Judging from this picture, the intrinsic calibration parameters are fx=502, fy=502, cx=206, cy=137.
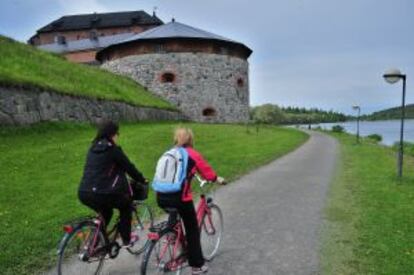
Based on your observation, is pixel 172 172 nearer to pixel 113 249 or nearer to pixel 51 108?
pixel 113 249

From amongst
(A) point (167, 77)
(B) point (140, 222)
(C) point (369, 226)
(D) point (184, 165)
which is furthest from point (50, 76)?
(D) point (184, 165)

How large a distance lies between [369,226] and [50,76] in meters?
20.7

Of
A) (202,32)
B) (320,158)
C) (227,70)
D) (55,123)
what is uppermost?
(202,32)

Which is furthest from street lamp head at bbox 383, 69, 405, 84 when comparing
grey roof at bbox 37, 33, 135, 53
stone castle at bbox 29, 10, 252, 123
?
grey roof at bbox 37, 33, 135, 53

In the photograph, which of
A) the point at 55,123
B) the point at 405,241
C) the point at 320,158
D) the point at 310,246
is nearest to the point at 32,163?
the point at 55,123

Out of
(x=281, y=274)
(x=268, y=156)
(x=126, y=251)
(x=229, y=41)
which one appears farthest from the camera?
(x=229, y=41)

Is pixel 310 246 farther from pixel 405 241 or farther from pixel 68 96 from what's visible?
pixel 68 96

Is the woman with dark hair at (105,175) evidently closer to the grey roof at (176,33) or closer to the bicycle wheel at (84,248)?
the bicycle wheel at (84,248)

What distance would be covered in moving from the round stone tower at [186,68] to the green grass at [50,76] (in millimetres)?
8514

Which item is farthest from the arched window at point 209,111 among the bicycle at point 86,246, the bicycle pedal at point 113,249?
the bicycle pedal at point 113,249

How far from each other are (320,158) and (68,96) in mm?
12186

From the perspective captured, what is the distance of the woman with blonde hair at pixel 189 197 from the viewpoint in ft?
19.2

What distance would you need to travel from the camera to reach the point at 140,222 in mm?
7406

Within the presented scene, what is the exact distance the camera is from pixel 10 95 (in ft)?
66.0
